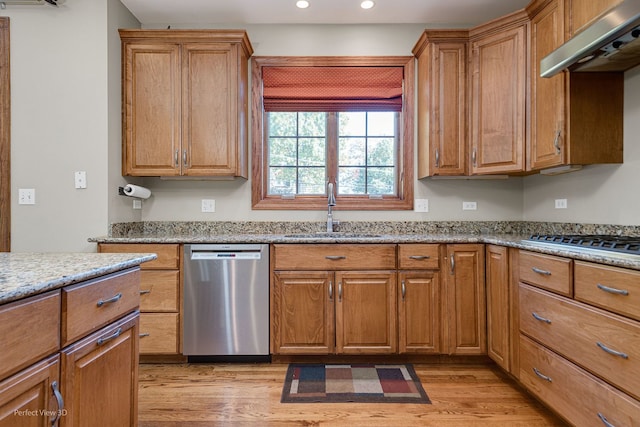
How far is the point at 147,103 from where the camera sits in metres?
2.66

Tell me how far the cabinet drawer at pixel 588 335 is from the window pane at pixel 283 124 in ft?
7.24

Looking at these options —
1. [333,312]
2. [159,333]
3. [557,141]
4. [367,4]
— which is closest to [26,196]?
[159,333]

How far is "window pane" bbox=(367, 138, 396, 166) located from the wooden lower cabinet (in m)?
1.13

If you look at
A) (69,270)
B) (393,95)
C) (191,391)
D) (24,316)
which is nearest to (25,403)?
(24,316)

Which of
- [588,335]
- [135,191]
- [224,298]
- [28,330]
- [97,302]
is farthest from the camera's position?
[135,191]

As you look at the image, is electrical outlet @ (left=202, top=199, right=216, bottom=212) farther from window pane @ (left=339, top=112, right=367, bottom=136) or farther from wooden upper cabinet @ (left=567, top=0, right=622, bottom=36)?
wooden upper cabinet @ (left=567, top=0, right=622, bottom=36)

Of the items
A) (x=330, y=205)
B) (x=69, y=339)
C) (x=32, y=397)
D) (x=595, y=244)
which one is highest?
(x=330, y=205)

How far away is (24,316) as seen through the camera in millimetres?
844

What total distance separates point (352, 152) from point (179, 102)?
150 centimetres

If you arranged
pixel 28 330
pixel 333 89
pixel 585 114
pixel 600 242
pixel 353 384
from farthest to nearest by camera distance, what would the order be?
pixel 333 89 < pixel 353 384 < pixel 585 114 < pixel 600 242 < pixel 28 330

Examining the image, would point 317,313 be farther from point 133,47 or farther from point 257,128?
point 133,47

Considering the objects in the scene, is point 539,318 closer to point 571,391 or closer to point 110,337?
point 571,391

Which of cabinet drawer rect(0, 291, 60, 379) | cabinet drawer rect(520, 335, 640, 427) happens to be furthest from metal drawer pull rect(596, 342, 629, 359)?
cabinet drawer rect(0, 291, 60, 379)

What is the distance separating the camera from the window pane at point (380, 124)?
3062 millimetres
